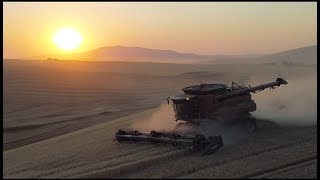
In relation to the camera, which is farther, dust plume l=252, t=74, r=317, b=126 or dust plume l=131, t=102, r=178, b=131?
dust plume l=252, t=74, r=317, b=126

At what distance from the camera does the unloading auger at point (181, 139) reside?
13.9 m

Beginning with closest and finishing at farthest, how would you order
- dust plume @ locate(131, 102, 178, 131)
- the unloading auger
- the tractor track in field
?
the unloading auger
dust plume @ locate(131, 102, 178, 131)
the tractor track in field

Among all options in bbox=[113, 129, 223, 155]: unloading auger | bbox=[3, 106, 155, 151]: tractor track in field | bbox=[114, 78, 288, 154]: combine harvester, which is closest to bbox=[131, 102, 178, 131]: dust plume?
bbox=[114, 78, 288, 154]: combine harvester

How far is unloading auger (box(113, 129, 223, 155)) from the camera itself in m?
13.9

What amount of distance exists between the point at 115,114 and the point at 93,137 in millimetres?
7997

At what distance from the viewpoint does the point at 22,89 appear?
3506cm

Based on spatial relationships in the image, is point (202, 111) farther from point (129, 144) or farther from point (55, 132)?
point (55, 132)

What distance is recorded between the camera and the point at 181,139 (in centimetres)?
1454

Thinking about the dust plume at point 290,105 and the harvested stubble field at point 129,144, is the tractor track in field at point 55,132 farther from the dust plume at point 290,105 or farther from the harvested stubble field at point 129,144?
the dust plume at point 290,105

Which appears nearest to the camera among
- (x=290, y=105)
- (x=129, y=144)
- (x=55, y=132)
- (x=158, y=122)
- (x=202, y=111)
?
(x=129, y=144)

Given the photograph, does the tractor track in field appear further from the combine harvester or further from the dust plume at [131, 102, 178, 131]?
the combine harvester

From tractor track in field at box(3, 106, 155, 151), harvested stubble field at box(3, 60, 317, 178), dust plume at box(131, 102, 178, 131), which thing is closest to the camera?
harvested stubble field at box(3, 60, 317, 178)

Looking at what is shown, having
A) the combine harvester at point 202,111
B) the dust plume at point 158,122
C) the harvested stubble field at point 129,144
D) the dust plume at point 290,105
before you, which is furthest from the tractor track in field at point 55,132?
the dust plume at point 290,105

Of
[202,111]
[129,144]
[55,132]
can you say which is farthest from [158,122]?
[55,132]
